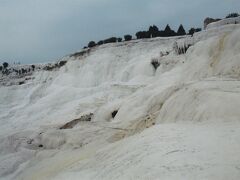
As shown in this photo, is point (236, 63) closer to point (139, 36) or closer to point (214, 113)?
point (214, 113)

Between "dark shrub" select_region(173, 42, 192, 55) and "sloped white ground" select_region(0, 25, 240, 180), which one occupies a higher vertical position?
"dark shrub" select_region(173, 42, 192, 55)

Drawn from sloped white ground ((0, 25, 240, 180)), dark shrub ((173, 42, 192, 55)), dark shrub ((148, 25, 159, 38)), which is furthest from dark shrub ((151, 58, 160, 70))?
dark shrub ((148, 25, 159, 38))

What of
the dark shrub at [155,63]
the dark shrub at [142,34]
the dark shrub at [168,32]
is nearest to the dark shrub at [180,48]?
the dark shrub at [155,63]

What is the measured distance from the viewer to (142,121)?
1820cm

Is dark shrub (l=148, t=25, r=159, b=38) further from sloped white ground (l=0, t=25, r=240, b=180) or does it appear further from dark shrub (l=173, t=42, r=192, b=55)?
dark shrub (l=173, t=42, r=192, b=55)

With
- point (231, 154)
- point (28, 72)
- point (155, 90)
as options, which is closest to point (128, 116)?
point (155, 90)

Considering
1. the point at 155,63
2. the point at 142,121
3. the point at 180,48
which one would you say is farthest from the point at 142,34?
the point at 142,121

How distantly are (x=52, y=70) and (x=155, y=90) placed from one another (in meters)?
32.2

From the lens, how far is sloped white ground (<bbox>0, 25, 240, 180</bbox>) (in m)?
9.56

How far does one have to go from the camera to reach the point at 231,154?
9.02 m

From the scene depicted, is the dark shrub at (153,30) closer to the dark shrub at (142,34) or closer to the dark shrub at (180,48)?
the dark shrub at (142,34)

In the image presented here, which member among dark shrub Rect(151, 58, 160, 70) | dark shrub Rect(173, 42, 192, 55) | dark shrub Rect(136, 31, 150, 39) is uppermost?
dark shrub Rect(136, 31, 150, 39)

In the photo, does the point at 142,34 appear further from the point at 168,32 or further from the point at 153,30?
the point at 168,32

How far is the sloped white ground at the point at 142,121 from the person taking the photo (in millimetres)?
9562
